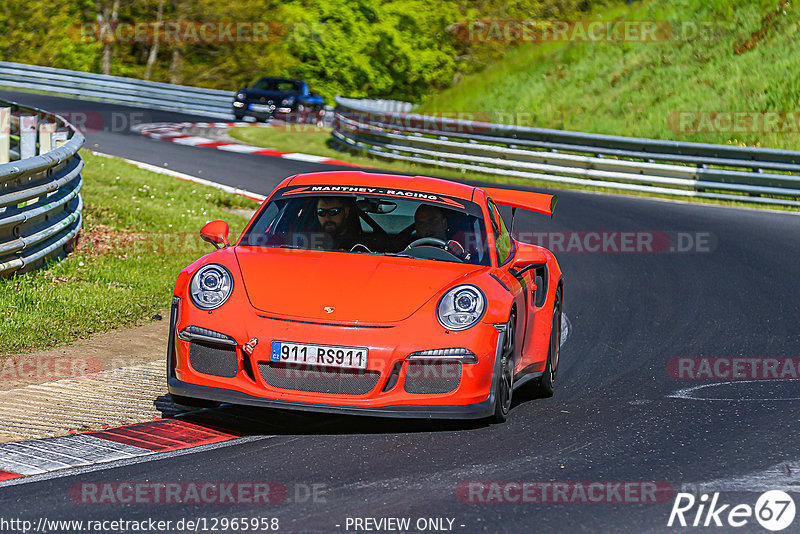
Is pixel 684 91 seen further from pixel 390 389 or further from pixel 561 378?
pixel 390 389

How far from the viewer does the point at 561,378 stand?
7930 mm

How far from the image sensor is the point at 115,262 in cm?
1112

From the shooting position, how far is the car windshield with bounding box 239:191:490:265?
699 centimetres

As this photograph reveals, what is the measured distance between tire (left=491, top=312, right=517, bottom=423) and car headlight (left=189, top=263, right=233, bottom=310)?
4.89ft

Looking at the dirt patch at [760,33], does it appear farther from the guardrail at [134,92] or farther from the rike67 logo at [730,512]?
the rike67 logo at [730,512]

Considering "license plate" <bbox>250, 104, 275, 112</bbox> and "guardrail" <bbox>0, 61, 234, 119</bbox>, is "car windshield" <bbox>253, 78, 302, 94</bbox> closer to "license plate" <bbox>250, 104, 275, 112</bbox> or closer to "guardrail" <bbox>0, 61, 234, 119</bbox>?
"license plate" <bbox>250, 104, 275, 112</bbox>

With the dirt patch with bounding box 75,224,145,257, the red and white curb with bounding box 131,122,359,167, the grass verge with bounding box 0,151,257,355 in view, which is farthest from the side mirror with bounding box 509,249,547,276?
the red and white curb with bounding box 131,122,359,167

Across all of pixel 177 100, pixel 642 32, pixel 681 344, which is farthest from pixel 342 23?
pixel 681 344

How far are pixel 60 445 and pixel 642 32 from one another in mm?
25186

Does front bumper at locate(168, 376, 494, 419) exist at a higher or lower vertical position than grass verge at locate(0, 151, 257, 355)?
higher

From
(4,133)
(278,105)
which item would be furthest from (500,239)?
(278,105)

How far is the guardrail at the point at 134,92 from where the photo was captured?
1404 inches
